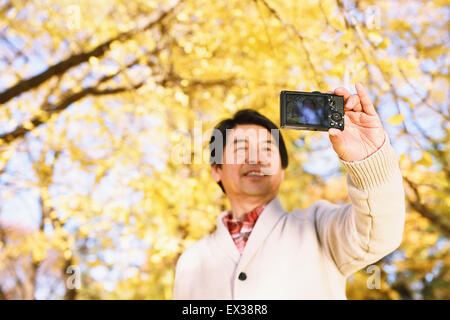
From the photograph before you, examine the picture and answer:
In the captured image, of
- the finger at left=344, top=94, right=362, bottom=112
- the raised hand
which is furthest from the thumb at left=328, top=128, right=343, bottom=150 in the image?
the finger at left=344, top=94, right=362, bottom=112

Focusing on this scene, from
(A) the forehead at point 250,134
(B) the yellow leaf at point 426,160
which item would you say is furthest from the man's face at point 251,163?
(B) the yellow leaf at point 426,160

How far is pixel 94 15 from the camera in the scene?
4207mm

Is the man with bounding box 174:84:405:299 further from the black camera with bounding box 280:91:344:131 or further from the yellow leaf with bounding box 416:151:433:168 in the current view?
the yellow leaf with bounding box 416:151:433:168

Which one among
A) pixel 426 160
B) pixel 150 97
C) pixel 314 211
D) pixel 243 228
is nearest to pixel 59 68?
pixel 150 97

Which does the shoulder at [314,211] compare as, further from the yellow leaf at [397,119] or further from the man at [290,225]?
the yellow leaf at [397,119]

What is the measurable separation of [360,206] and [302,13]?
10.2 ft

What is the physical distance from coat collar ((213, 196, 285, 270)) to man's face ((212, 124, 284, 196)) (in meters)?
0.09

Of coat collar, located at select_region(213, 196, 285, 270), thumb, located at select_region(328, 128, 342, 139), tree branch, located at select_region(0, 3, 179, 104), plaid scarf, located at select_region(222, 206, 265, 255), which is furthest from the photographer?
tree branch, located at select_region(0, 3, 179, 104)

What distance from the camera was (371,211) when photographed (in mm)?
1430

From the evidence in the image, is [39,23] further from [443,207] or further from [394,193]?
[443,207]

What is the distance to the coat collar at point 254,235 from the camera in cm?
179

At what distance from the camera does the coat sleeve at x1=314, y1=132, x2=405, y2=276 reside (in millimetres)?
1396

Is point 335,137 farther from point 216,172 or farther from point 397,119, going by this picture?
point 216,172
